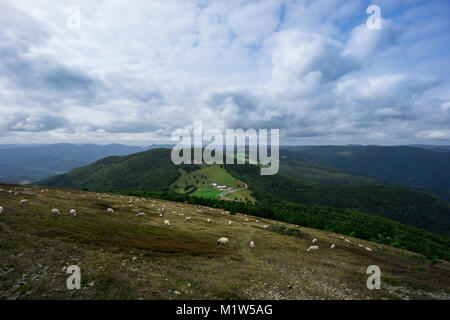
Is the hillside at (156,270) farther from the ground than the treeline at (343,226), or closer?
farther from the ground

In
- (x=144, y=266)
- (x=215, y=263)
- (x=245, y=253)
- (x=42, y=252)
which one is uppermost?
(x=42, y=252)

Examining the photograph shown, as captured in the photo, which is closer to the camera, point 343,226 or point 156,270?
point 156,270

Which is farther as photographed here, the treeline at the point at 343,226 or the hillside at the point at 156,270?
the treeline at the point at 343,226

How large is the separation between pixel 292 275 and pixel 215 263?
22.7 ft

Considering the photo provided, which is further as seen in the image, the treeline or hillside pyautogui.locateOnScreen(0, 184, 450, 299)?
the treeline

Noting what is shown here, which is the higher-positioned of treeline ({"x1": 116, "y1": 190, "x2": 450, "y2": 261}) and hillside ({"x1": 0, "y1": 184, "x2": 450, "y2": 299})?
hillside ({"x1": 0, "y1": 184, "x2": 450, "y2": 299})

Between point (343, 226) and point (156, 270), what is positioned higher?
point (156, 270)
